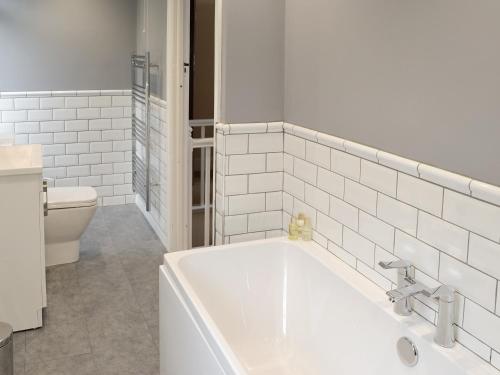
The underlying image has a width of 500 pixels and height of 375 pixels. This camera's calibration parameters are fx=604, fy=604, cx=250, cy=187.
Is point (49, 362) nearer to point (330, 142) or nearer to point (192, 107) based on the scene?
point (330, 142)

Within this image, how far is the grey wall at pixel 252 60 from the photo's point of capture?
2.67 meters

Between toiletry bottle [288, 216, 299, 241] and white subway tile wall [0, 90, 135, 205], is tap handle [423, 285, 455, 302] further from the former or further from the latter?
white subway tile wall [0, 90, 135, 205]

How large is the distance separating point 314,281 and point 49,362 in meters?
1.34

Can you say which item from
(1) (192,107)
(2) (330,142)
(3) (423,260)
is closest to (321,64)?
(2) (330,142)

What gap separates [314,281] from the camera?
2.53 meters

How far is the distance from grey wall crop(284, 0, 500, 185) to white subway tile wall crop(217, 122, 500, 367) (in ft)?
0.24

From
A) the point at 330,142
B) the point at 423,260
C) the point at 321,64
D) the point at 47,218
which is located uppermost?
the point at 321,64

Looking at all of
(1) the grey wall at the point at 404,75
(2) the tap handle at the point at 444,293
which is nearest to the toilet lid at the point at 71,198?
(1) the grey wall at the point at 404,75

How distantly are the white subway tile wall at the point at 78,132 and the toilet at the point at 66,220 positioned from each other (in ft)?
3.96

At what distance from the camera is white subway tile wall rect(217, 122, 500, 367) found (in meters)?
1.71

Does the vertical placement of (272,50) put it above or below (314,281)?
above

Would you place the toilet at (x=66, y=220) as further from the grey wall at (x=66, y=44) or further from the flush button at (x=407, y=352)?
the flush button at (x=407, y=352)

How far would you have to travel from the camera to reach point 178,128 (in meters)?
3.95

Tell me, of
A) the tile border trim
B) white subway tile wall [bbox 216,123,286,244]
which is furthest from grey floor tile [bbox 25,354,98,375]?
the tile border trim
